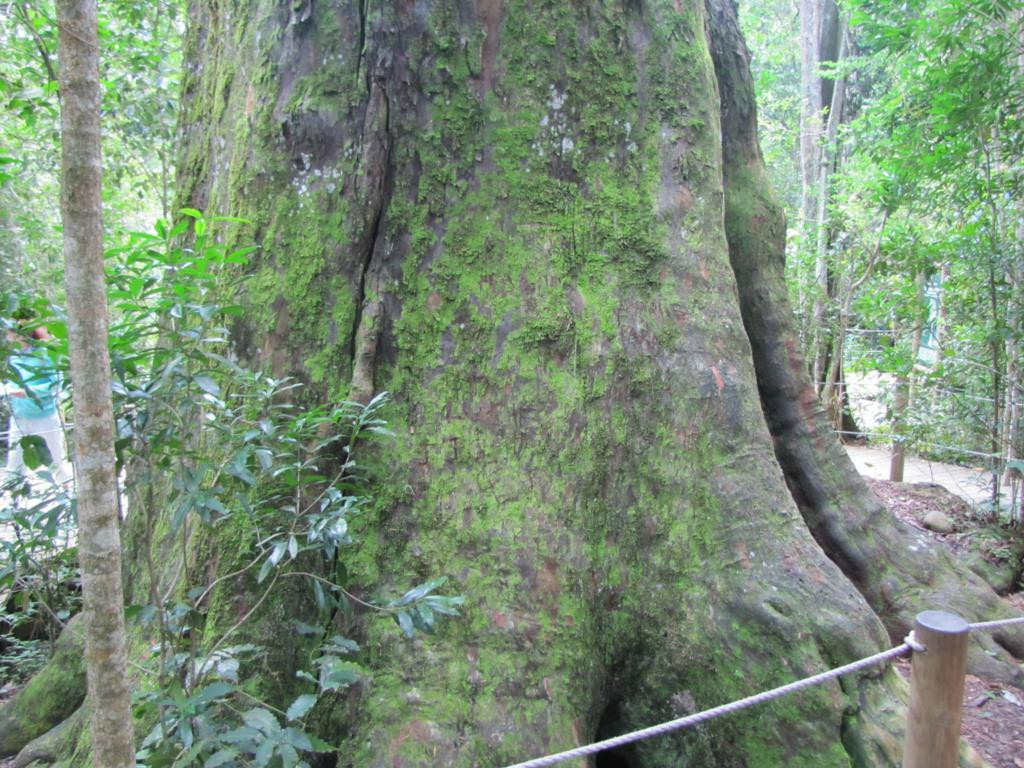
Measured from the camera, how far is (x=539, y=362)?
270cm

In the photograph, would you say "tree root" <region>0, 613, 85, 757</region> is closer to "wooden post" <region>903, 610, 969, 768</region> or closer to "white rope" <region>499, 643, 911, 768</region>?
"white rope" <region>499, 643, 911, 768</region>

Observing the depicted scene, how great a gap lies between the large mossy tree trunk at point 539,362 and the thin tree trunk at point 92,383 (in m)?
0.89

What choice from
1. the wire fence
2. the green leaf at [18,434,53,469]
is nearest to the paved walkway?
the wire fence

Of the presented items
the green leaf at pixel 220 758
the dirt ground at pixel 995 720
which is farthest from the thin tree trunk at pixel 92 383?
the dirt ground at pixel 995 720

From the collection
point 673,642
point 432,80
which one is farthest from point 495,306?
point 673,642

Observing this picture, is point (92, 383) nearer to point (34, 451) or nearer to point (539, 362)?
point (34, 451)

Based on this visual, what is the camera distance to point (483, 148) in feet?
9.04

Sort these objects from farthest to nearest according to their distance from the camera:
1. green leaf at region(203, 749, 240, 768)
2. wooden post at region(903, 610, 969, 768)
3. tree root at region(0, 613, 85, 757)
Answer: tree root at region(0, 613, 85, 757) < wooden post at region(903, 610, 969, 768) < green leaf at region(203, 749, 240, 768)

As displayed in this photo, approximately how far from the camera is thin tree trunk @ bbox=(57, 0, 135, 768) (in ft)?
4.91

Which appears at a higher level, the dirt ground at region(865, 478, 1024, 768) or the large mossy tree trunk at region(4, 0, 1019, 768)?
the large mossy tree trunk at region(4, 0, 1019, 768)

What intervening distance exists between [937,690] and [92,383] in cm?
226

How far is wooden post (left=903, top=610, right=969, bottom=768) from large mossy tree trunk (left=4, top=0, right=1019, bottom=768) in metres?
0.46

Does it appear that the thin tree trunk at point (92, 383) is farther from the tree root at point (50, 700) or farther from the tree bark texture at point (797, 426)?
the tree bark texture at point (797, 426)

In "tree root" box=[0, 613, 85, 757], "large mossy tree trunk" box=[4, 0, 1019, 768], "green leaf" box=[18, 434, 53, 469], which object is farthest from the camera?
"tree root" box=[0, 613, 85, 757]
